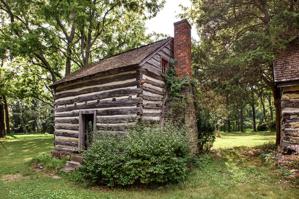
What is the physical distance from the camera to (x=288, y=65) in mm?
13328

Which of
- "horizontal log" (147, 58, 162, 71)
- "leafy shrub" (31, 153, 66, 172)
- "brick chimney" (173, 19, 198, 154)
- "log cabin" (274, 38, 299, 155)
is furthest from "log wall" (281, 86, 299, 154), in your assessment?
"leafy shrub" (31, 153, 66, 172)

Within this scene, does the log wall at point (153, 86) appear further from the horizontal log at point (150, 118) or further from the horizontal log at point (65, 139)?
the horizontal log at point (65, 139)

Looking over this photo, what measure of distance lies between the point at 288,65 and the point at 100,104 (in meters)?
9.10

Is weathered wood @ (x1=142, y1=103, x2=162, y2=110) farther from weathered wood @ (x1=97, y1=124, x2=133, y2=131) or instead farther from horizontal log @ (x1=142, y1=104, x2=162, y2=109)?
weathered wood @ (x1=97, y1=124, x2=133, y2=131)

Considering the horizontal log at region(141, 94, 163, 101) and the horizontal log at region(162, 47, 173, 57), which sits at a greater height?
the horizontal log at region(162, 47, 173, 57)

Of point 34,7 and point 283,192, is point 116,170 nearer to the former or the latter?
point 283,192

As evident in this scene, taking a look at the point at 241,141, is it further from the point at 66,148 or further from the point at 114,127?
the point at 66,148

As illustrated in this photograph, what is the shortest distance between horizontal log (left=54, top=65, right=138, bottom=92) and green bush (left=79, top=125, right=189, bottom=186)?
10.3ft

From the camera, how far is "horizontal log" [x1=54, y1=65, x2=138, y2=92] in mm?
12453

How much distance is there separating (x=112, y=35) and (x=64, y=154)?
13.7 metres

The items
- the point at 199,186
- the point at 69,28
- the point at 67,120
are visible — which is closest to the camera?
the point at 199,186

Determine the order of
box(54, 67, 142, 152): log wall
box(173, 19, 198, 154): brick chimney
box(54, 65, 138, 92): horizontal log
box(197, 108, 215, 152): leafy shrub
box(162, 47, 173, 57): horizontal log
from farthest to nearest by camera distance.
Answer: box(197, 108, 215, 152): leafy shrub
box(162, 47, 173, 57): horizontal log
box(173, 19, 198, 154): brick chimney
box(54, 65, 138, 92): horizontal log
box(54, 67, 142, 152): log wall

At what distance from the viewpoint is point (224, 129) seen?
48.5 metres

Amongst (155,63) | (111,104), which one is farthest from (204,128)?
(111,104)
